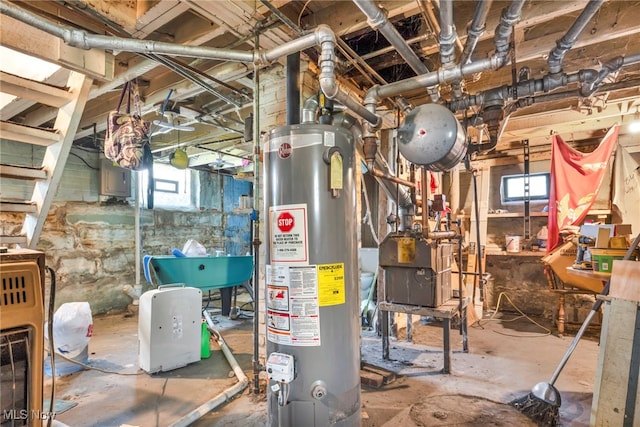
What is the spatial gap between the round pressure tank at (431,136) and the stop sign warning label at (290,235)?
2.85ft

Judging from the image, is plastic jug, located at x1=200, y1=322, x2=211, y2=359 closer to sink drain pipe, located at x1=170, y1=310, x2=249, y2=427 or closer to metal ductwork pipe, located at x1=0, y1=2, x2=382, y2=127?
sink drain pipe, located at x1=170, y1=310, x2=249, y2=427

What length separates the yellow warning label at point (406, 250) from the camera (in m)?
2.51

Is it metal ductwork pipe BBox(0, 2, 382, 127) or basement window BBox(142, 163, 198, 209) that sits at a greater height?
metal ductwork pipe BBox(0, 2, 382, 127)

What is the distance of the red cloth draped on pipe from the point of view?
12.1ft

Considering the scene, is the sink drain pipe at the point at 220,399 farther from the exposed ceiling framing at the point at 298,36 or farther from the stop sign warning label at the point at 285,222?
the exposed ceiling framing at the point at 298,36

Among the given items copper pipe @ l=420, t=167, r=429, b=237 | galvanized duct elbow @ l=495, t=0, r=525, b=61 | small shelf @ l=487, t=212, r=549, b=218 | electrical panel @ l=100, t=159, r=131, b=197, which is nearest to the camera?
galvanized duct elbow @ l=495, t=0, r=525, b=61

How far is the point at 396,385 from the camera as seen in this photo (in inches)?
91.7

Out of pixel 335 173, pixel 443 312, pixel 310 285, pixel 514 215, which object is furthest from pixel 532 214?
pixel 310 285

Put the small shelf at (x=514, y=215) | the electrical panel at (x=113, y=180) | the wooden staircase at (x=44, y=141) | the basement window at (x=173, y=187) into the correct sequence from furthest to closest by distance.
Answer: the basement window at (x=173, y=187), the electrical panel at (x=113, y=180), the small shelf at (x=514, y=215), the wooden staircase at (x=44, y=141)

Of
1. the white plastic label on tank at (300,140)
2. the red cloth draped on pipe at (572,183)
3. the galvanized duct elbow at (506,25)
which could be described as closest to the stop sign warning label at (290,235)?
the white plastic label on tank at (300,140)

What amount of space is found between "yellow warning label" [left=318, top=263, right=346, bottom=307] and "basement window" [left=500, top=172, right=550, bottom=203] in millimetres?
3920

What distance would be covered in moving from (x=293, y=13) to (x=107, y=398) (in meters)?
2.77

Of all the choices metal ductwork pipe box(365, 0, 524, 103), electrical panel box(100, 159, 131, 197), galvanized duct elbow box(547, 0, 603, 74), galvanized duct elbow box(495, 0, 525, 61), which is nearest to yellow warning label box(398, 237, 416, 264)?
metal ductwork pipe box(365, 0, 524, 103)

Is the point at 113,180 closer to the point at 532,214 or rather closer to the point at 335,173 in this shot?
the point at 335,173
